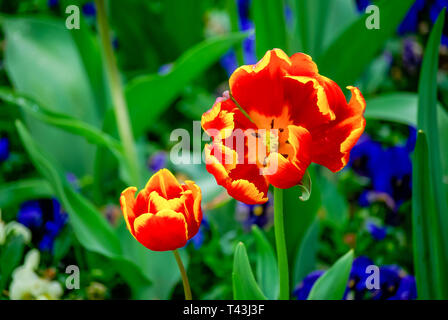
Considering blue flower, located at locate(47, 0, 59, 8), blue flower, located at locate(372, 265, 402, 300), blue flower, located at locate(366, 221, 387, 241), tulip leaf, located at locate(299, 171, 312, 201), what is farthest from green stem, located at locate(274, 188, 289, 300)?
blue flower, located at locate(47, 0, 59, 8)

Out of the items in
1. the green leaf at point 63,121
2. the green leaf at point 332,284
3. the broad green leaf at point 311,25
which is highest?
the broad green leaf at point 311,25

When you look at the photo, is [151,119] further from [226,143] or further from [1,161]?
[226,143]

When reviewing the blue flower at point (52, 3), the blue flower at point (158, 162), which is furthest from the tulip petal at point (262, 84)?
the blue flower at point (52, 3)

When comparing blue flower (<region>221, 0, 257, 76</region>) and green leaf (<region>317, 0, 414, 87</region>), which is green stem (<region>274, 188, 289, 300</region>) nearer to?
green leaf (<region>317, 0, 414, 87</region>)

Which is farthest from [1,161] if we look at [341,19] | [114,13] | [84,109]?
[341,19]

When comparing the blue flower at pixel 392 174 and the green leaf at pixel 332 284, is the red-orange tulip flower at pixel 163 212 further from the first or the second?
the blue flower at pixel 392 174
